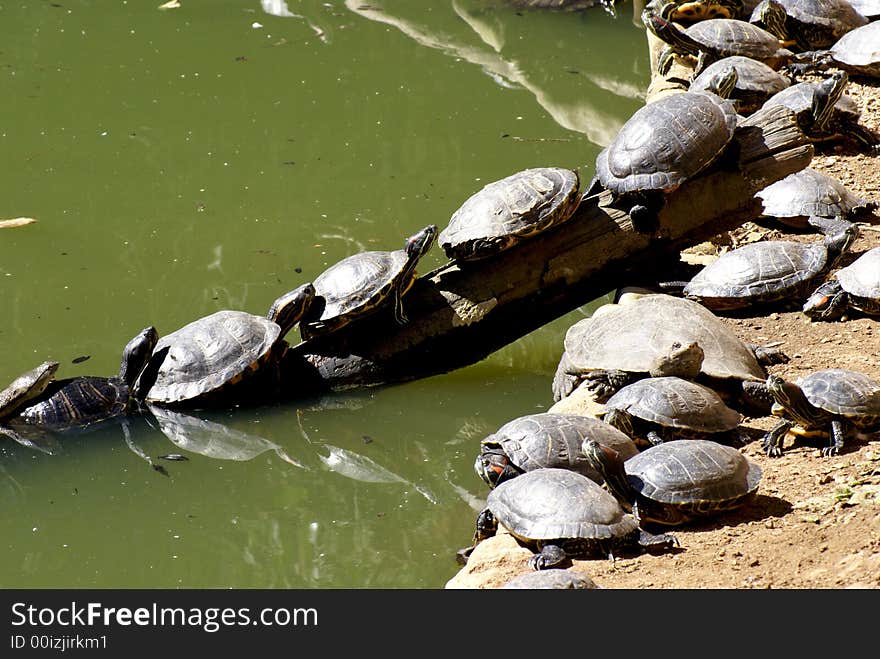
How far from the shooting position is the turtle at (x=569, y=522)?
3803mm

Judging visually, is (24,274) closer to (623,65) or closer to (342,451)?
(342,451)

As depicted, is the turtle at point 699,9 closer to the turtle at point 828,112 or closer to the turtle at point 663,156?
the turtle at point 828,112

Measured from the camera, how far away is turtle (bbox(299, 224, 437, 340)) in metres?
5.55

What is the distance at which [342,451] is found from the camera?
17.5 feet

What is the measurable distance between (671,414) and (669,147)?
6.06 ft

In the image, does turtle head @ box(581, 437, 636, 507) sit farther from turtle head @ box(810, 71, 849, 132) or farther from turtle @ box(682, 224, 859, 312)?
turtle head @ box(810, 71, 849, 132)

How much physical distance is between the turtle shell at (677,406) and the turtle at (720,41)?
4.85 meters

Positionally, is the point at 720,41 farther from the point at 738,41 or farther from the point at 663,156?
the point at 663,156

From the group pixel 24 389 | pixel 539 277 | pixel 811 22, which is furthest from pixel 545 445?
pixel 811 22

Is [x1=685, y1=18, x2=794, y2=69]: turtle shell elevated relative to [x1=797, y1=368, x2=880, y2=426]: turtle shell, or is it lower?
elevated

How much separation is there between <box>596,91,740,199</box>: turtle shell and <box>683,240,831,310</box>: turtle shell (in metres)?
0.55

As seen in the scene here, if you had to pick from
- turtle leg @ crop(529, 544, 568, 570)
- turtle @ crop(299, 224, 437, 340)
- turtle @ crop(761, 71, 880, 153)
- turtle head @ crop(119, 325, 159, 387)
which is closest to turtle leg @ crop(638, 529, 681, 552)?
turtle leg @ crop(529, 544, 568, 570)

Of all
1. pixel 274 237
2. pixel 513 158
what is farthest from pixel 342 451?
pixel 513 158

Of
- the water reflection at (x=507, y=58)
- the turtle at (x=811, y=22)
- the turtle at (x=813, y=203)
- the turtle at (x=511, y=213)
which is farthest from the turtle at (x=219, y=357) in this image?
the turtle at (x=811, y=22)
